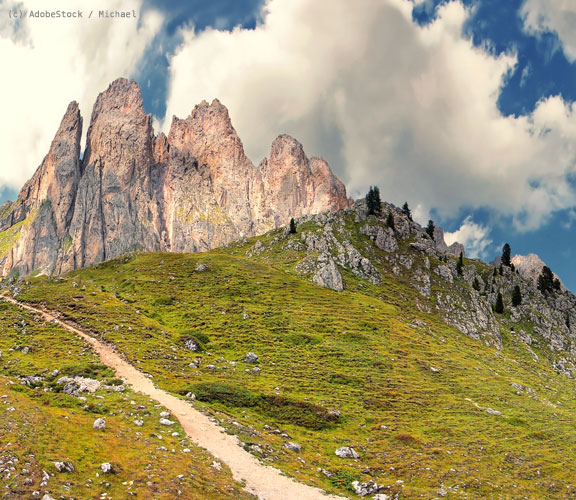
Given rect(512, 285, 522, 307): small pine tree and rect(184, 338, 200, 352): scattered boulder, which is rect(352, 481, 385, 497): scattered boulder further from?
rect(512, 285, 522, 307): small pine tree

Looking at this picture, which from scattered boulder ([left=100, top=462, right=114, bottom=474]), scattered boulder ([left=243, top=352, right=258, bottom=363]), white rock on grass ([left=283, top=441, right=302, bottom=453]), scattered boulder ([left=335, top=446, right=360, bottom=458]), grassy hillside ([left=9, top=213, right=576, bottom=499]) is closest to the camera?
scattered boulder ([left=100, top=462, right=114, bottom=474])

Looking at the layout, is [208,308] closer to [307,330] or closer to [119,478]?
[307,330]

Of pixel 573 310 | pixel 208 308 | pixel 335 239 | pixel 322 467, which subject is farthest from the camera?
pixel 573 310

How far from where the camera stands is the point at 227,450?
35719 millimetres

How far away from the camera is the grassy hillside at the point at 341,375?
40.5 meters

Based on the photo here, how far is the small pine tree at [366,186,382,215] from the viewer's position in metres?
179

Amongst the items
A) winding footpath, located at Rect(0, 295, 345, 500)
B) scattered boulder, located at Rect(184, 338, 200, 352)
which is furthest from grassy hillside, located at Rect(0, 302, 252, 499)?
scattered boulder, located at Rect(184, 338, 200, 352)

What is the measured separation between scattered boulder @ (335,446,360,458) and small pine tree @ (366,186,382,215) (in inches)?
5625

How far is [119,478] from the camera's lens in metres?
26.4

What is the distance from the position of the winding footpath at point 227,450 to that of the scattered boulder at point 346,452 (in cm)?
960

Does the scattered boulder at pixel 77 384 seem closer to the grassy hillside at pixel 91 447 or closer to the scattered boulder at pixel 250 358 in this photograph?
the grassy hillside at pixel 91 447

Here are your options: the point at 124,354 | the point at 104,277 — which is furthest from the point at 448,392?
the point at 104,277

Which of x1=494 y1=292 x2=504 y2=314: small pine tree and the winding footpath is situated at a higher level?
x1=494 y1=292 x2=504 y2=314: small pine tree

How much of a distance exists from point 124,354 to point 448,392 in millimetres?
53432
